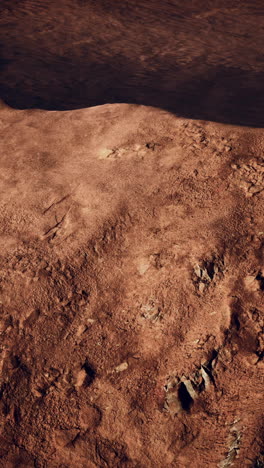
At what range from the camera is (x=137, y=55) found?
7641 mm

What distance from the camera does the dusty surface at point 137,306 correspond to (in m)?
2.36

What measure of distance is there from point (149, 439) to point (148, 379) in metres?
0.33

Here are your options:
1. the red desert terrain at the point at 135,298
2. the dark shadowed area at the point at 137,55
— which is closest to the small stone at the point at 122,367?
the red desert terrain at the point at 135,298

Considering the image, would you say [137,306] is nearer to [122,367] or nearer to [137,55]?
[122,367]

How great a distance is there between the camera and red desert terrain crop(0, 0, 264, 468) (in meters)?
2.36

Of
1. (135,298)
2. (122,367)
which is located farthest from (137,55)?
(122,367)

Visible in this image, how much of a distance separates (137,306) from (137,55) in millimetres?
6193

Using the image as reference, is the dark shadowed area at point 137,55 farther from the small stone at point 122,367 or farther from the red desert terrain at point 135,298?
the small stone at point 122,367

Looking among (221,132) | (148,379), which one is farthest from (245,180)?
(148,379)

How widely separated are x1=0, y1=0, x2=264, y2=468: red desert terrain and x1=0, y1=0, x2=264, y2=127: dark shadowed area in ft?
4.32

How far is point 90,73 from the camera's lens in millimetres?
6957

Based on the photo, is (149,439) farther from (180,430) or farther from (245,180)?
(245,180)

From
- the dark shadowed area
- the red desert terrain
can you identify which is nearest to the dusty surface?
the red desert terrain

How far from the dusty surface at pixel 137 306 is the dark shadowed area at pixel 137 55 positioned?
4.78 ft
